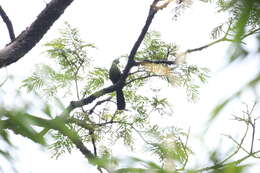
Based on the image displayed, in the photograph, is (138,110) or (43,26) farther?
(138,110)

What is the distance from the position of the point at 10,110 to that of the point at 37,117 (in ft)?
0.06

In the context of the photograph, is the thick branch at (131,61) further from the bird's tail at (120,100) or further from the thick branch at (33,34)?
the thick branch at (33,34)

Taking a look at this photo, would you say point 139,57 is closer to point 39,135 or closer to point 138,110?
point 138,110

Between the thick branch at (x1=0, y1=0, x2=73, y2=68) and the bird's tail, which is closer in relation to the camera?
the thick branch at (x1=0, y1=0, x2=73, y2=68)

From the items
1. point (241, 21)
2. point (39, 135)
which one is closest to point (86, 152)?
point (39, 135)

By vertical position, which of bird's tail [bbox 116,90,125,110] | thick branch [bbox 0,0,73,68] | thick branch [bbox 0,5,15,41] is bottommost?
thick branch [bbox 0,0,73,68]

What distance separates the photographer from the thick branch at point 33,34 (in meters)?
0.89

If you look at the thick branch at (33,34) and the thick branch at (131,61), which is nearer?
the thick branch at (33,34)

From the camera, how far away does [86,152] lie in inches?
29.0

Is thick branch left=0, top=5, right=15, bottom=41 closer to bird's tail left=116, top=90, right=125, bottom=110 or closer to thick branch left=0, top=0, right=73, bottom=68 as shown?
thick branch left=0, top=0, right=73, bottom=68

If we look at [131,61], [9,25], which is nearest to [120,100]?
[131,61]

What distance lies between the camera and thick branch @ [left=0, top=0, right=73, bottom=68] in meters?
0.89

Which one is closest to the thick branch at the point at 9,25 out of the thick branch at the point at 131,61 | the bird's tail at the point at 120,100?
the thick branch at the point at 131,61

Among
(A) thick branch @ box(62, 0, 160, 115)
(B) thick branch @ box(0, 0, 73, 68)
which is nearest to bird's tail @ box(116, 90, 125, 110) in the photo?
(A) thick branch @ box(62, 0, 160, 115)
